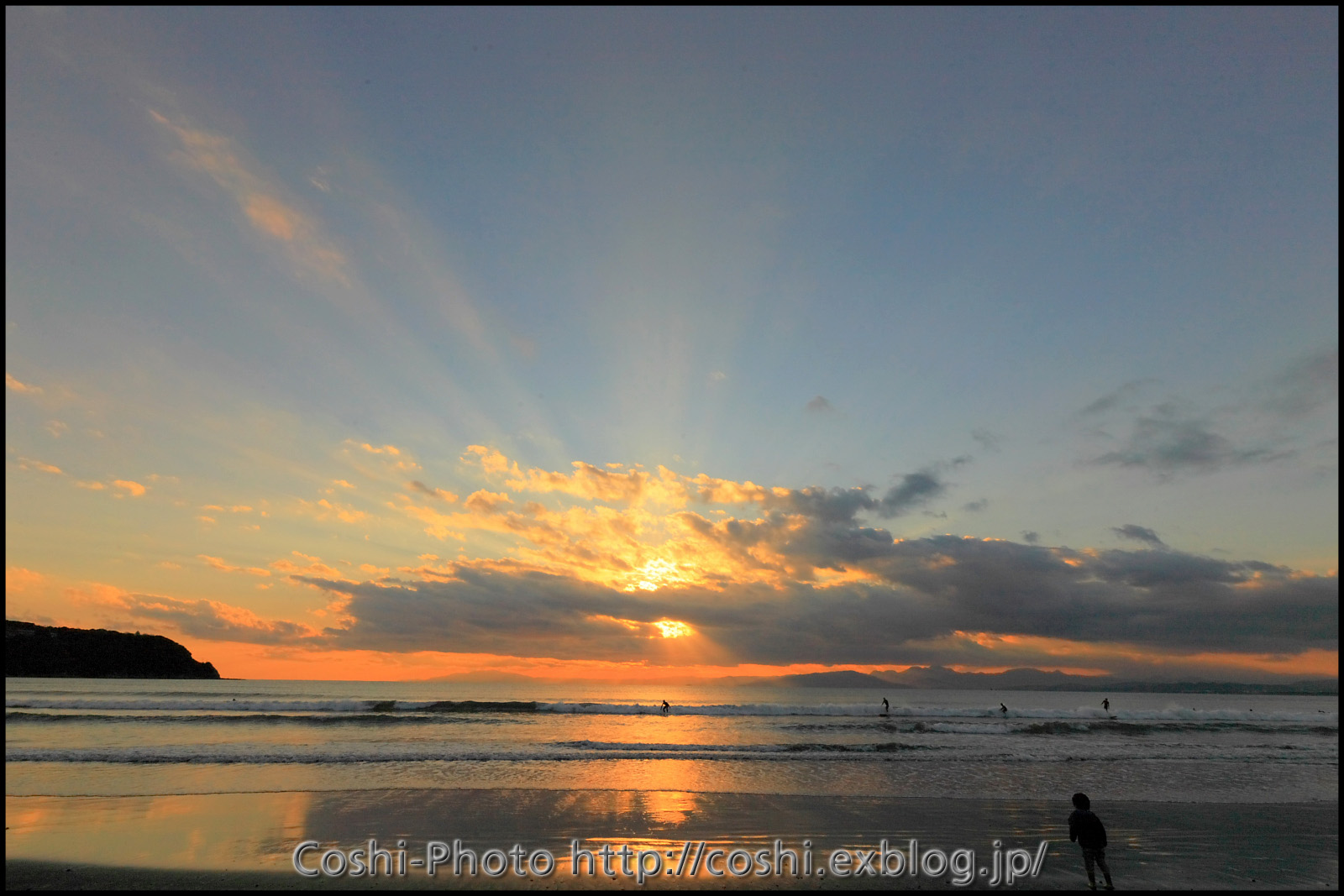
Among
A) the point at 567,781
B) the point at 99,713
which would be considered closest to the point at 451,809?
the point at 567,781

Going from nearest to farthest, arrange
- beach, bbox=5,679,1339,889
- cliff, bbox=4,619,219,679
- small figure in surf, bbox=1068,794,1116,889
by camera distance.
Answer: small figure in surf, bbox=1068,794,1116,889 → beach, bbox=5,679,1339,889 → cliff, bbox=4,619,219,679

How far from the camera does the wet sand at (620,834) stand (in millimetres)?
13625

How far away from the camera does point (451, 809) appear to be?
18719mm

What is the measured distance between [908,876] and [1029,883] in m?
2.53

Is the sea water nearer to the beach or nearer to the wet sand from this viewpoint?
the beach

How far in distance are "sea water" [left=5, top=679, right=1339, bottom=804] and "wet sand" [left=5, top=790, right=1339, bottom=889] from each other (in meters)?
2.00

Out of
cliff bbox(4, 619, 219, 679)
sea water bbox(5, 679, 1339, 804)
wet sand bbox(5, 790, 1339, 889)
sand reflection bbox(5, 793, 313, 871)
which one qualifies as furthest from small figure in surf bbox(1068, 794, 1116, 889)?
cliff bbox(4, 619, 219, 679)

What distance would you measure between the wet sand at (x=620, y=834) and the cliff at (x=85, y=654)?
14806 centimetres

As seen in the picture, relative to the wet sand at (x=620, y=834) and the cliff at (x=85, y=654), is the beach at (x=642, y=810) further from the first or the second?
the cliff at (x=85, y=654)

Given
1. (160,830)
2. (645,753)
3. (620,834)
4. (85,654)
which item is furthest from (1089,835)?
(85,654)

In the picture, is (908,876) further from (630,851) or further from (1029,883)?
(630,851)

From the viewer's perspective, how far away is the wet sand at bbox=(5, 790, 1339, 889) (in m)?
13.6

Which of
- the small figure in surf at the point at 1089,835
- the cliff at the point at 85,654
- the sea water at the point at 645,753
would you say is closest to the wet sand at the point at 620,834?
the small figure in surf at the point at 1089,835

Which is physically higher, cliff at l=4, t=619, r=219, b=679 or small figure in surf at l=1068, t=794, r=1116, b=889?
small figure in surf at l=1068, t=794, r=1116, b=889
